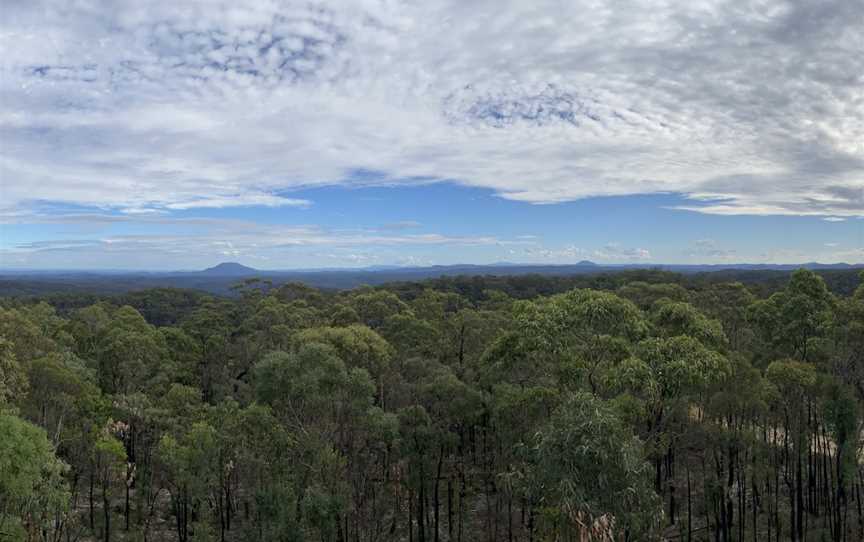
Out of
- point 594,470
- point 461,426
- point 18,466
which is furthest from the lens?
point 461,426

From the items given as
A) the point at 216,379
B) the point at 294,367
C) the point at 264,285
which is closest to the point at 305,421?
the point at 294,367

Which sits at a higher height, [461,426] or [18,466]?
[18,466]

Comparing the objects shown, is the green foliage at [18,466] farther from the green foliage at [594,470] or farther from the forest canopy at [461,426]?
the green foliage at [594,470]

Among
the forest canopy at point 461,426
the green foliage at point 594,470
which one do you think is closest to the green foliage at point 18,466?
the forest canopy at point 461,426

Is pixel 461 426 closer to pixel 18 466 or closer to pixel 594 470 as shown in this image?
pixel 594 470

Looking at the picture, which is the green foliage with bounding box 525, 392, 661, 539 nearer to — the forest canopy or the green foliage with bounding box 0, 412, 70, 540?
the forest canopy

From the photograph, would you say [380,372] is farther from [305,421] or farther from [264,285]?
[264,285]

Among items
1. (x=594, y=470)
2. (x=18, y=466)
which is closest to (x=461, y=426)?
(x=594, y=470)

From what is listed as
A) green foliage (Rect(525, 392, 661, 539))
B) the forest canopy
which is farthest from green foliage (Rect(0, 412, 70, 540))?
green foliage (Rect(525, 392, 661, 539))

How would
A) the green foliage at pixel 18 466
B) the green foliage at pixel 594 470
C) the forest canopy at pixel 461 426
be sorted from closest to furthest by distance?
the green foliage at pixel 594 470
the green foliage at pixel 18 466
the forest canopy at pixel 461 426
